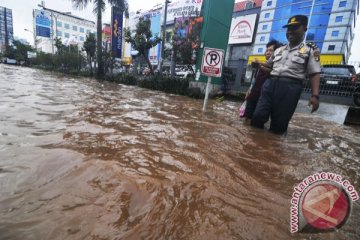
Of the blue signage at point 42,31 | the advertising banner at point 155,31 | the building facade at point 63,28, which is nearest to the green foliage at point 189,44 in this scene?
the advertising banner at point 155,31

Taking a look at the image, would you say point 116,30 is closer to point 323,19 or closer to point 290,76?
point 290,76

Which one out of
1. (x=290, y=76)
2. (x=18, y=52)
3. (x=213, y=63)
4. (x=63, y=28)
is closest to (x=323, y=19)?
(x=213, y=63)

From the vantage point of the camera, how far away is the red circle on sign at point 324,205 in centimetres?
86

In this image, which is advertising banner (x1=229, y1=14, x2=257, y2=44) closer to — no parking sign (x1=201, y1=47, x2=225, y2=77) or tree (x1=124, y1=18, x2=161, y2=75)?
tree (x1=124, y1=18, x2=161, y2=75)

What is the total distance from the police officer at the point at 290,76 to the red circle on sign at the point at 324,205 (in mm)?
2145

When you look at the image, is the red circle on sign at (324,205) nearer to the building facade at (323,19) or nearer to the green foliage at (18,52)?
the building facade at (323,19)

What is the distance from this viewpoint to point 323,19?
22.4 meters

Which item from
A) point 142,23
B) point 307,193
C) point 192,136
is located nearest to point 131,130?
point 192,136

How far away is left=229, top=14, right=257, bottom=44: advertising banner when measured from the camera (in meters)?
28.2

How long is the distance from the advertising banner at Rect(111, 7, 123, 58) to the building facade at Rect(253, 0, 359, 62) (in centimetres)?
1830

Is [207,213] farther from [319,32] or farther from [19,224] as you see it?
[319,32]

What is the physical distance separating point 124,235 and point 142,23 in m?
13.8

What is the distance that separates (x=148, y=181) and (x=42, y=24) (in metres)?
49.2

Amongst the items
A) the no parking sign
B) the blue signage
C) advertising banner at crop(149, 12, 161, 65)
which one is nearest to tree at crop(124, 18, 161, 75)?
the no parking sign
